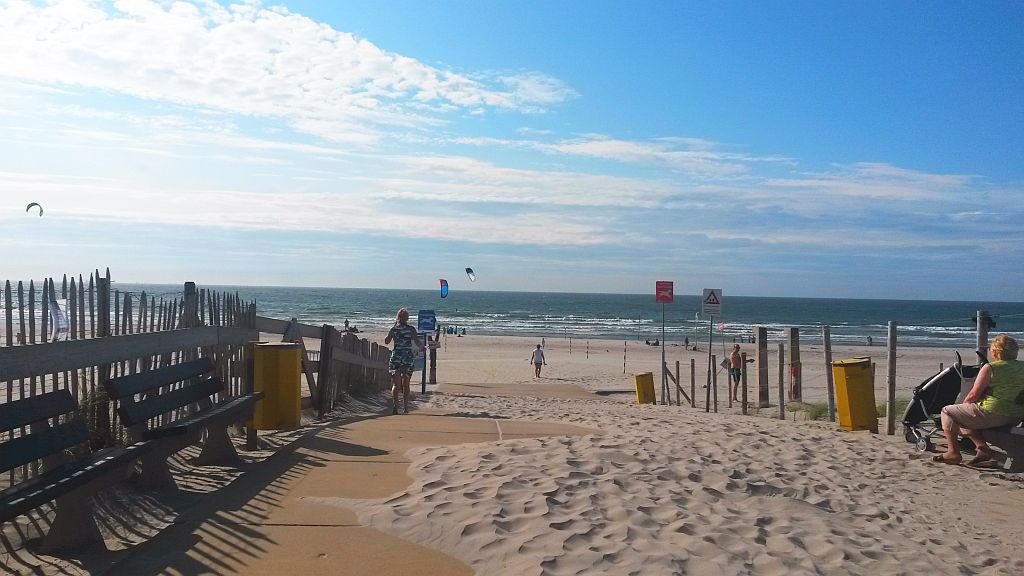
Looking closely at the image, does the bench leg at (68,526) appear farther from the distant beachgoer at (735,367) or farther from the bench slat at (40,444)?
the distant beachgoer at (735,367)

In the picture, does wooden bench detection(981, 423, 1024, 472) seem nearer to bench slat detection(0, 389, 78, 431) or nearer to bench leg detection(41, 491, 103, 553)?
bench leg detection(41, 491, 103, 553)

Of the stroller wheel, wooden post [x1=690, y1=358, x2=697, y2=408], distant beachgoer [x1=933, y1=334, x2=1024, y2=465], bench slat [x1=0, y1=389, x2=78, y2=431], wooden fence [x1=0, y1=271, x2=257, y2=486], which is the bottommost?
wooden post [x1=690, y1=358, x2=697, y2=408]

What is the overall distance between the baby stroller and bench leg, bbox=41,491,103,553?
8.24 meters

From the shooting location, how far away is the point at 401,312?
39.2 ft

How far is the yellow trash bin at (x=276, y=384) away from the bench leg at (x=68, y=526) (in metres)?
3.74

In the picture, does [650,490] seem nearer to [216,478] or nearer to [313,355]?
[216,478]

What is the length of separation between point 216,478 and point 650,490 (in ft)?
11.2

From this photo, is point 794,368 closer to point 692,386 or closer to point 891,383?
point 692,386

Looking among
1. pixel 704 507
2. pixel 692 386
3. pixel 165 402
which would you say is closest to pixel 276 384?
pixel 165 402

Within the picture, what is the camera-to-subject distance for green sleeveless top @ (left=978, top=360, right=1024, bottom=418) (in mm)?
7977

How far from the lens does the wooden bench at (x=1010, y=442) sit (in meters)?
7.86

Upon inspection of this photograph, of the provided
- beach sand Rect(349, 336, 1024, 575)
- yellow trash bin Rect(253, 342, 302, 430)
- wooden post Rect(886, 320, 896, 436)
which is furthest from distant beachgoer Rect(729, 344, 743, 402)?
yellow trash bin Rect(253, 342, 302, 430)

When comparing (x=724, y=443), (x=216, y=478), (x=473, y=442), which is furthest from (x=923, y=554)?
(x=216, y=478)

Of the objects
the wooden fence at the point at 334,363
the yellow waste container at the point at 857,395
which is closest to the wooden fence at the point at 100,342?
the wooden fence at the point at 334,363
